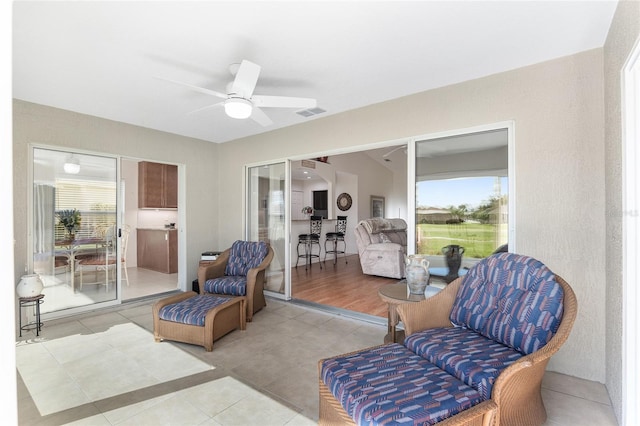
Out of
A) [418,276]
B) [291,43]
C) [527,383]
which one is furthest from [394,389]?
[291,43]

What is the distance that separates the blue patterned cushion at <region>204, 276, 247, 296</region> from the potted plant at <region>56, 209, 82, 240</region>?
2056mm

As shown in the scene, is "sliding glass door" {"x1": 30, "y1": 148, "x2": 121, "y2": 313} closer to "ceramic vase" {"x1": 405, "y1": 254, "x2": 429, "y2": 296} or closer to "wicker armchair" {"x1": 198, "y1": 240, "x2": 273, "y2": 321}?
"wicker armchair" {"x1": 198, "y1": 240, "x2": 273, "y2": 321}

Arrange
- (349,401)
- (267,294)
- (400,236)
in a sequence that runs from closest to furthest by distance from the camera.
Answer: (349,401), (267,294), (400,236)

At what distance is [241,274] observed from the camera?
4.00 metres

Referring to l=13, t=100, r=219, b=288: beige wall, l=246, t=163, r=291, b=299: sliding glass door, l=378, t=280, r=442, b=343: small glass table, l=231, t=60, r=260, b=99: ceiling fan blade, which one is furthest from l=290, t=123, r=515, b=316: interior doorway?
l=13, t=100, r=219, b=288: beige wall

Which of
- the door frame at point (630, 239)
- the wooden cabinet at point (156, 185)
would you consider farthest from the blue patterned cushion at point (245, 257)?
the door frame at point (630, 239)

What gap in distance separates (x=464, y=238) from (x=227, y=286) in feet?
9.08

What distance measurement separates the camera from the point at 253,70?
217 centimetres

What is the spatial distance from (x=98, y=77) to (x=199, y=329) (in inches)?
105

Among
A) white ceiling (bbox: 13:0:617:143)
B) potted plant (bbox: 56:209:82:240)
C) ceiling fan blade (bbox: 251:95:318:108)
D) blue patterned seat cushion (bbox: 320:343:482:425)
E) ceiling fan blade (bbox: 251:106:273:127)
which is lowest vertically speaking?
blue patterned seat cushion (bbox: 320:343:482:425)

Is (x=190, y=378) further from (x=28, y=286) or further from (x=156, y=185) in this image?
(x=156, y=185)

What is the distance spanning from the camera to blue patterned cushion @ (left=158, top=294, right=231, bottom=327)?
2.85 metres
